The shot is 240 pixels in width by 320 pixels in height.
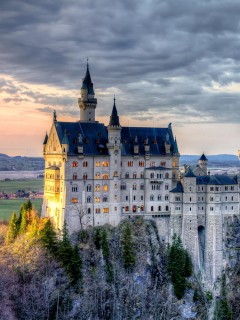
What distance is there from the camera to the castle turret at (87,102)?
4313 inches

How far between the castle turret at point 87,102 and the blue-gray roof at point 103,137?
6225mm

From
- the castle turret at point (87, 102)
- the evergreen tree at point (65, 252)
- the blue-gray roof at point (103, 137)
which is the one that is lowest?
the evergreen tree at point (65, 252)

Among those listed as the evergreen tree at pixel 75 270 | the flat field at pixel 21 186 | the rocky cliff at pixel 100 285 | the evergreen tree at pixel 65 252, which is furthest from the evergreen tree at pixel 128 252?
the flat field at pixel 21 186

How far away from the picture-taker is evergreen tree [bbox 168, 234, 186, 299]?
95875 millimetres

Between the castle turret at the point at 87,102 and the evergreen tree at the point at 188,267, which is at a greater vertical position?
the castle turret at the point at 87,102

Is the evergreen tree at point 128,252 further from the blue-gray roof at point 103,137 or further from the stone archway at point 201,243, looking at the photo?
the blue-gray roof at point 103,137

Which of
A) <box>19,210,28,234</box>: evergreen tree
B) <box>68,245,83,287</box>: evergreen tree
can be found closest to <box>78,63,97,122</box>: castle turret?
<box>19,210,28,234</box>: evergreen tree

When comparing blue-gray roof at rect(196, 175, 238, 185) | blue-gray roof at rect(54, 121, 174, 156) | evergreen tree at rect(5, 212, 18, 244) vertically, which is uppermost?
blue-gray roof at rect(54, 121, 174, 156)

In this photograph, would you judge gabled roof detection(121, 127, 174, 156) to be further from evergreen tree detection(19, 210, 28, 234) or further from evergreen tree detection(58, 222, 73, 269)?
evergreen tree detection(19, 210, 28, 234)

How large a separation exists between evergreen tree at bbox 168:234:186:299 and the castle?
5.37 meters

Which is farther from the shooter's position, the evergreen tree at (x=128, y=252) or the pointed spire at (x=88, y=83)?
the pointed spire at (x=88, y=83)

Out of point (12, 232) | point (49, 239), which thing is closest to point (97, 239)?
point (49, 239)

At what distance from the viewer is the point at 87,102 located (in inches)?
4306

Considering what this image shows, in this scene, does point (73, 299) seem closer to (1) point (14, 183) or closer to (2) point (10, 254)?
(2) point (10, 254)
